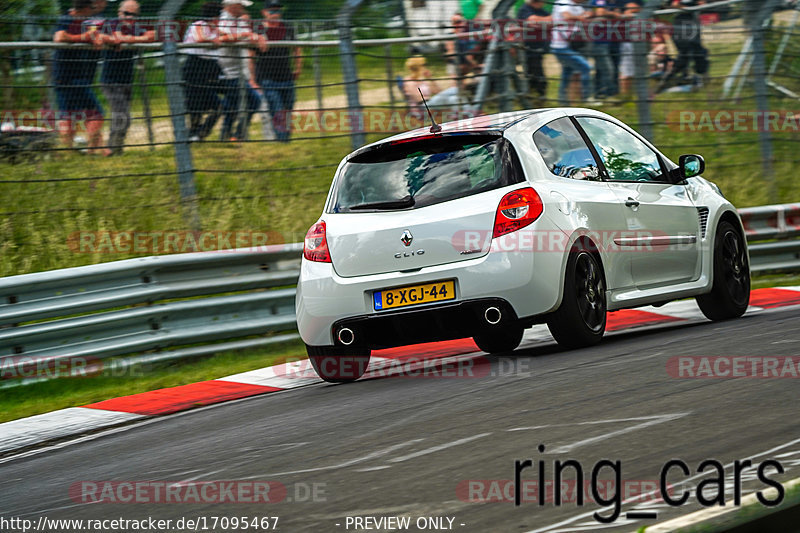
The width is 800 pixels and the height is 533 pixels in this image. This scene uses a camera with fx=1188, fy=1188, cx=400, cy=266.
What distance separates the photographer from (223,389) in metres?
8.12

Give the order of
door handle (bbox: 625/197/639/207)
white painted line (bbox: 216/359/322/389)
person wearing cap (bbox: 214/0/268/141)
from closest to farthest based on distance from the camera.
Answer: door handle (bbox: 625/197/639/207), white painted line (bbox: 216/359/322/389), person wearing cap (bbox: 214/0/268/141)

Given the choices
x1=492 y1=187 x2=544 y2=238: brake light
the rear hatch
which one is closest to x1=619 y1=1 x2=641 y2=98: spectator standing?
the rear hatch

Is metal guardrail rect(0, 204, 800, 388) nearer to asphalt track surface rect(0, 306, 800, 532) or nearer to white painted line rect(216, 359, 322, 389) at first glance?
white painted line rect(216, 359, 322, 389)

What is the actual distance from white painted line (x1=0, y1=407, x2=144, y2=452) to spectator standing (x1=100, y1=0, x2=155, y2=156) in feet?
13.3

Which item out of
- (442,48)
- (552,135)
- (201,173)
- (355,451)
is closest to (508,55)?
(442,48)

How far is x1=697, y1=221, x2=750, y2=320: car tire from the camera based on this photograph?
29.1 feet

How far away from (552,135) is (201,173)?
536 centimetres

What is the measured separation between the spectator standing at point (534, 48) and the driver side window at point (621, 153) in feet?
16.8

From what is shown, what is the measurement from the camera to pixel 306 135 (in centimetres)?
1223

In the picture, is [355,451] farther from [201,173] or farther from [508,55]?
[508,55]

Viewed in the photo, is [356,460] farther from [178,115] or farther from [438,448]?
[178,115]

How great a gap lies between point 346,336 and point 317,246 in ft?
2.03

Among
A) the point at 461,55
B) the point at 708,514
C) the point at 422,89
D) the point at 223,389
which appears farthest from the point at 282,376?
the point at 461,55

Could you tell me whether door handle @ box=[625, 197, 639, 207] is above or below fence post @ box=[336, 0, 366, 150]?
below
